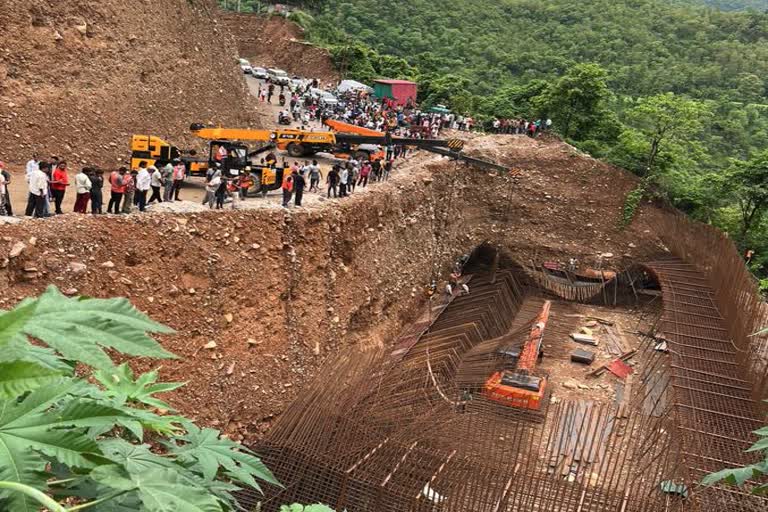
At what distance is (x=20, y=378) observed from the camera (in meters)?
A: 1.88

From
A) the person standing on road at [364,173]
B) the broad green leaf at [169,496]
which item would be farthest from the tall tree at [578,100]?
the broad green leaf at [169,496]

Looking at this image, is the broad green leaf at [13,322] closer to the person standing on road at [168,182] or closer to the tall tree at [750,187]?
the person standing on road at [168,182]

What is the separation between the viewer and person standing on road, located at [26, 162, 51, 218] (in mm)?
12062

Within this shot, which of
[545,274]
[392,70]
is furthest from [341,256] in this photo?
[392,70]

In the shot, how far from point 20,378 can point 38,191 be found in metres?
11.5

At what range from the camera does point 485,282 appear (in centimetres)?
2402

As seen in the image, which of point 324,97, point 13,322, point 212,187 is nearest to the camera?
point 13,322

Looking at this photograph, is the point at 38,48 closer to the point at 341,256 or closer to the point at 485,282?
the point at 341,256

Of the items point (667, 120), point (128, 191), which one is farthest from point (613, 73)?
point (128, 191)

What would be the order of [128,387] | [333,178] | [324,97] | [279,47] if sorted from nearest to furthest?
[128,387], [333,178], [324,97], [279,47]

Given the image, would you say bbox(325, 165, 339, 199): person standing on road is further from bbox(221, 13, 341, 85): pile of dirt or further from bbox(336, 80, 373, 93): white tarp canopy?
bbox(221, 13, 341, 85): pile of dirt

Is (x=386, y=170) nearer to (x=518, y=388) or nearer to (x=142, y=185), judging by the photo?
(x=518, y=388)

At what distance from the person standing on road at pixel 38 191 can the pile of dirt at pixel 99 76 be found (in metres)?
4.56

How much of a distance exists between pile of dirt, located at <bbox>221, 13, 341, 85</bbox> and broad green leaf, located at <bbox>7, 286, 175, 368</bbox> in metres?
42.0
